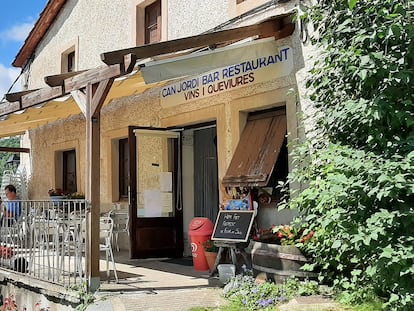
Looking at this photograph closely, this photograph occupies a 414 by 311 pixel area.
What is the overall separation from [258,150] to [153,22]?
4774 millimetres

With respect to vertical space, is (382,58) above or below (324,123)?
above

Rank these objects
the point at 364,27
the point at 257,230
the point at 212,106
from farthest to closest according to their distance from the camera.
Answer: the point at 212,106
the point at 257,230
the point at 364,27

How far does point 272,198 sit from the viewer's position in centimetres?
788

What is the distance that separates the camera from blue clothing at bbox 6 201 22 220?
8.69 meters

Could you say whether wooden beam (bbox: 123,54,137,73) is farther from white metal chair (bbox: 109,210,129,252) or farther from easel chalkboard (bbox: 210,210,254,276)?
white metal chair (bbox: 109,210,129,252)

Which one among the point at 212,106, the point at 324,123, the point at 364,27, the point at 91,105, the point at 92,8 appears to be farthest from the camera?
the point at 92,8

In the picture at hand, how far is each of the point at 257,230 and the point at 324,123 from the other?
2.28m

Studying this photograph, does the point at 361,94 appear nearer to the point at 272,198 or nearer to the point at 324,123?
the point at 324,123

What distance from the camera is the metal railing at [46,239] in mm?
6828

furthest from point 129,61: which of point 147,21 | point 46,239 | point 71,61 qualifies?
point 71,61

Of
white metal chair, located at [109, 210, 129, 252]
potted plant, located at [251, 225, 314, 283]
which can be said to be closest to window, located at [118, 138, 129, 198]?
white metal chair, located at [109, 210, 129, 252]

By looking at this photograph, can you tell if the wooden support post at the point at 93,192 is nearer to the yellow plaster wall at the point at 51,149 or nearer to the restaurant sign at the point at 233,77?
the restaurant sign at the point at 233,77

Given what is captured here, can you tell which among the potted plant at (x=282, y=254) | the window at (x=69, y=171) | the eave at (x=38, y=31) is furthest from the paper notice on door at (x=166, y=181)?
the eave at (x=38, y=31)

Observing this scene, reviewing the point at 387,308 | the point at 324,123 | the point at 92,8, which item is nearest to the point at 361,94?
the point at 324,123
